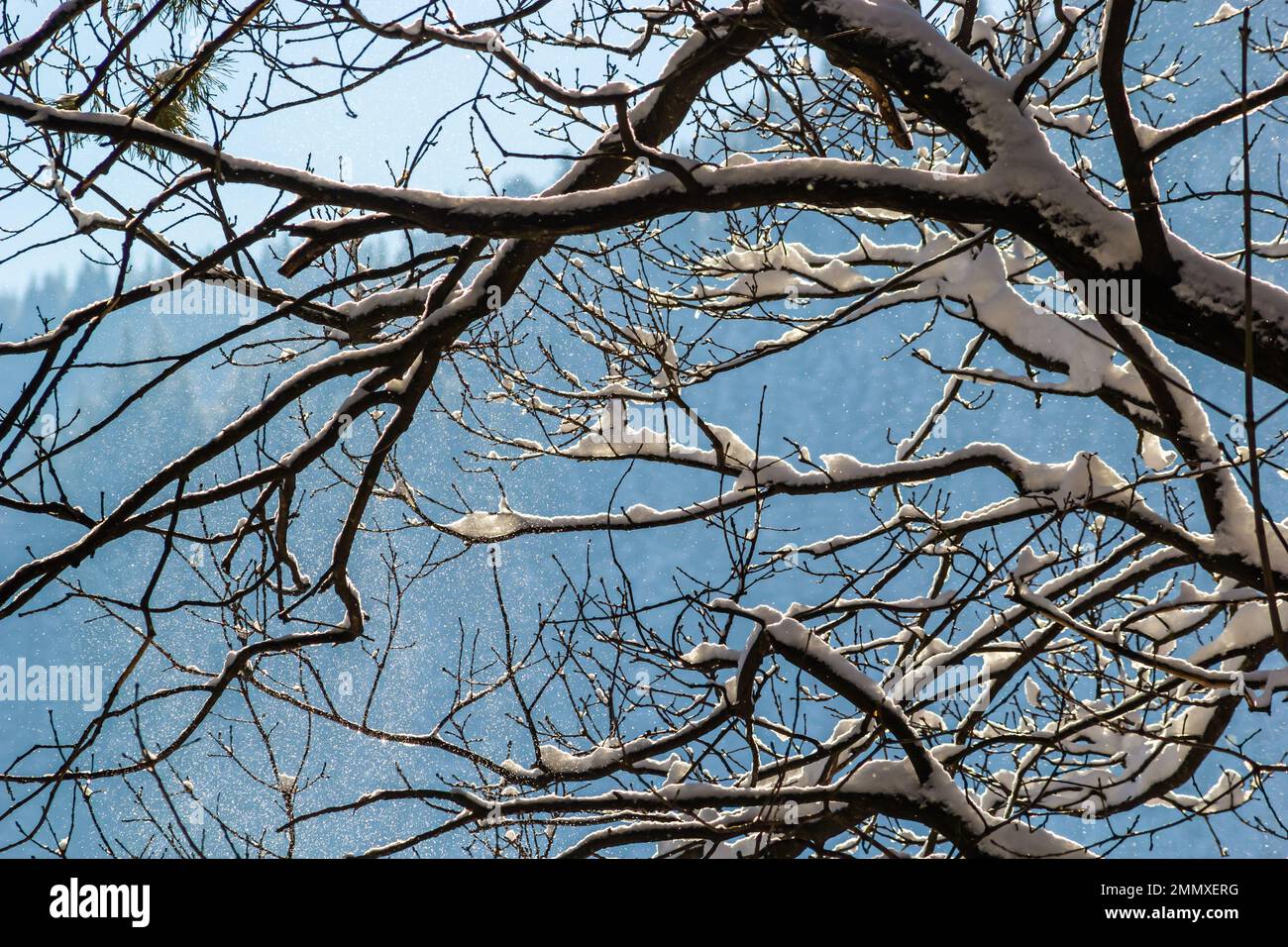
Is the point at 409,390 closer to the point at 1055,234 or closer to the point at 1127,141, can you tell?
the point at 1055,234

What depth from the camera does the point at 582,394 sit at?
5574mm

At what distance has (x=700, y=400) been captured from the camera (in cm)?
2859

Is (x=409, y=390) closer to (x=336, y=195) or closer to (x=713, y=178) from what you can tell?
(x=336, y=195)

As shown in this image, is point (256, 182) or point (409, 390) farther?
point (409, 390)

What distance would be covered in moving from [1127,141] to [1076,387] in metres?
1.61

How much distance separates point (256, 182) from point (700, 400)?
25.9 metres

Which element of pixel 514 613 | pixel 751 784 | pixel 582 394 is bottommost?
pixel 751 784
